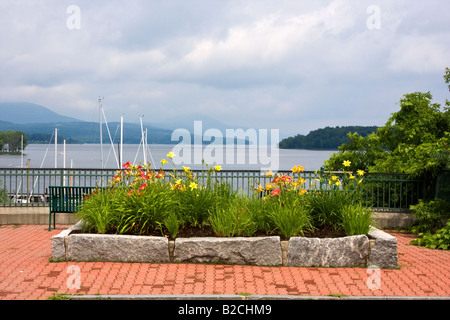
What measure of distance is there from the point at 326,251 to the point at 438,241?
3.74m

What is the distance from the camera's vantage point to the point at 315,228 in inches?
351

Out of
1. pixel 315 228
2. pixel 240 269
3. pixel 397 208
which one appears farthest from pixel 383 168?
pixel 240 269

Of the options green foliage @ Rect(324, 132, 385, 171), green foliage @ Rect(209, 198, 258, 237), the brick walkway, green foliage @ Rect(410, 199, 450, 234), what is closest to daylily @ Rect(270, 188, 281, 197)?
green foliage @ Rect(209, 198, 258, 237)

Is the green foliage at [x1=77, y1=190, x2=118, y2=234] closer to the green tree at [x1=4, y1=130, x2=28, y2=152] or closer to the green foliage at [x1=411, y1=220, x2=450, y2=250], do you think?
the green foliage at [x1=411, y1=220, x2=450, y2=250]

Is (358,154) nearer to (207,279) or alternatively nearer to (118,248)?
(118,248)

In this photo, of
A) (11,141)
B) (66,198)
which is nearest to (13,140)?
(11,141)

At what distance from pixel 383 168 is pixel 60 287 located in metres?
10.7

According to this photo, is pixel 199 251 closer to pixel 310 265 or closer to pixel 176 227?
pixel 176 227

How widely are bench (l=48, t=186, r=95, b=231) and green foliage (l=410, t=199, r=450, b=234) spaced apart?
26.1ft

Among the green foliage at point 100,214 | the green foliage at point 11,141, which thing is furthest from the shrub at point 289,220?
the green foliage at point 11,141

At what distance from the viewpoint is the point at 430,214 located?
12.2 meters

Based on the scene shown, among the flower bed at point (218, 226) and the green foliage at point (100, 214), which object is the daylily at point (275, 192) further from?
the green foliage at point (100, 214)

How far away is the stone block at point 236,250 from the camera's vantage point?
8.22 meters

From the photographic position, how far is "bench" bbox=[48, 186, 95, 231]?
1188 cm
